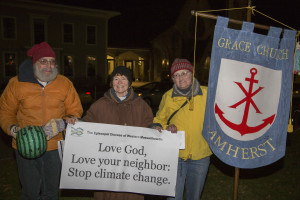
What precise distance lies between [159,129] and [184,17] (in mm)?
24191

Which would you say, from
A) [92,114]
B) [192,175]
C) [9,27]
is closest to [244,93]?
[192,175]

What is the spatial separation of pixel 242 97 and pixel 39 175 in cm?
256

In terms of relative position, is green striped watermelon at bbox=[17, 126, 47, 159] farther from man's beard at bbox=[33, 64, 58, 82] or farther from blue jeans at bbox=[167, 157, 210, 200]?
blue jeans at bbox=[167, 157, 210, 200]

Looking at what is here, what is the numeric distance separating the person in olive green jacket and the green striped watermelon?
130 centimetres

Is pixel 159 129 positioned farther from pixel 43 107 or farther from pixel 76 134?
pixel 43 107

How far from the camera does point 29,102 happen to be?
2.90 m

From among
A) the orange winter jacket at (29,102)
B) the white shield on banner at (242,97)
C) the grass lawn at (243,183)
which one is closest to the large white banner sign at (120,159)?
the orange winter jacket at (29,102)

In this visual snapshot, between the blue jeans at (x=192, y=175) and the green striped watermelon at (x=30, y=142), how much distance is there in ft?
5.39

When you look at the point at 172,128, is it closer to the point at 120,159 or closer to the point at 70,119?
the point at 120,159

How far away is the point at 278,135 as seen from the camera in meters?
2.89

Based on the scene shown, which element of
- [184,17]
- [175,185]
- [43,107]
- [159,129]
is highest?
[184,17]

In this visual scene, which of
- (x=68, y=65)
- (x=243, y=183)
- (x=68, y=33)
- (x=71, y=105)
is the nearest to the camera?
(x=71, y=105)

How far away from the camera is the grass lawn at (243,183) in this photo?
173 inches

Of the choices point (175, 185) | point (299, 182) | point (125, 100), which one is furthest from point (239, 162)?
point (299, 182)
